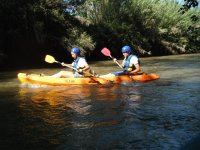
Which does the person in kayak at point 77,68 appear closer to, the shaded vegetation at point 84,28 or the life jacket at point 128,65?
the life jacket at point 128,65

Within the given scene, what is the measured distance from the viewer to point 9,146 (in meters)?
5.56

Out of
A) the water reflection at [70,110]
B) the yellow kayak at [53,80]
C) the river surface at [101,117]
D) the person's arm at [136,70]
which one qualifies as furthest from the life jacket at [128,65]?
the yellow kayak at [53,80]

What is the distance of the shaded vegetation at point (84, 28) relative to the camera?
20000 millimetres

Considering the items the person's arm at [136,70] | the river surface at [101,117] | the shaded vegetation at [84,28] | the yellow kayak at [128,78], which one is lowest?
the river surface at [101,117]

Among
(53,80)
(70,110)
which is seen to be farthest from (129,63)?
(70,110)

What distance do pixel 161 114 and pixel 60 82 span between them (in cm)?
465

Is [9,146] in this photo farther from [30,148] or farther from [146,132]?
[146,132]

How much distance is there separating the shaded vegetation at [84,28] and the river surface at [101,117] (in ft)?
15.3

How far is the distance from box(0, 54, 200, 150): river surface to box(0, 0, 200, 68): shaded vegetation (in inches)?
184

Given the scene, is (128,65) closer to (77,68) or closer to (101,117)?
(77,68)

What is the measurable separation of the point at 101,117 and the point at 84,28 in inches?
674

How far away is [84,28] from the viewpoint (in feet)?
79.2

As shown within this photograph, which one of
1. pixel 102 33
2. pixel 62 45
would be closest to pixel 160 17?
pixel 102 33

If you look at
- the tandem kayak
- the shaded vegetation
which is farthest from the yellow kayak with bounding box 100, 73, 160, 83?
the shaded vegetation
